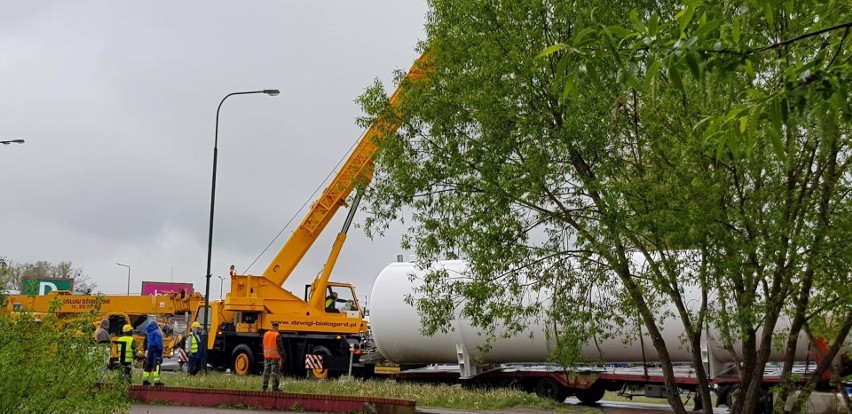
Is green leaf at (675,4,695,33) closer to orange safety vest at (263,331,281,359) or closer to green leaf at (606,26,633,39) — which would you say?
green leaf at (606,26,633,39)

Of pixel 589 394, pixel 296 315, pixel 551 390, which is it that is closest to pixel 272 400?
pixel 551 390

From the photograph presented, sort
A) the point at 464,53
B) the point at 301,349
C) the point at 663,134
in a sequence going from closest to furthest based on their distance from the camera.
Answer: the point at 663,134 < the point at 464,53 < the point at 301,349

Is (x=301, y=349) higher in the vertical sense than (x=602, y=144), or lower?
lower

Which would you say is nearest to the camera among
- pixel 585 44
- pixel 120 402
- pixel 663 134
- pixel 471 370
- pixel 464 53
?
pixel 585 44

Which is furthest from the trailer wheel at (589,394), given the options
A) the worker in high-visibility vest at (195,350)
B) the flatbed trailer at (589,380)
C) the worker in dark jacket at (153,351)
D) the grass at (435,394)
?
the worker in high-visibility vest at (195,350)

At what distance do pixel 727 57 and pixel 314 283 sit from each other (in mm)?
27547

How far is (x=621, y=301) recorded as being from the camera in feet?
39.0

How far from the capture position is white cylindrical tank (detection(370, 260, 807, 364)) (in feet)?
68.9

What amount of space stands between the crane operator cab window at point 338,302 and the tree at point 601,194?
60.6ft

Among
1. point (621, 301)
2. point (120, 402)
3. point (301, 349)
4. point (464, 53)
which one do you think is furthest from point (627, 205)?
point (301, 349)

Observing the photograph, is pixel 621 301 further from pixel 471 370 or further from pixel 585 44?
pixel 471 370

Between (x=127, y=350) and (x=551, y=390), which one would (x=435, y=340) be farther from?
(x=127, y=350)

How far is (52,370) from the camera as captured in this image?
788cm

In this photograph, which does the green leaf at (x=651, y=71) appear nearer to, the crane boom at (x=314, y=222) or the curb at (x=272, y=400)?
the curb at (x=272, y=400)
